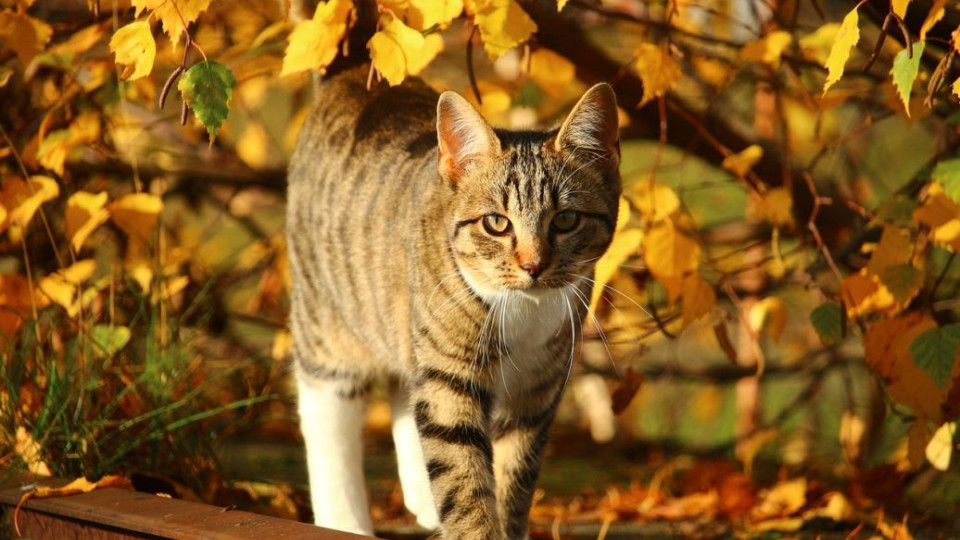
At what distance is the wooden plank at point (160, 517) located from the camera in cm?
255

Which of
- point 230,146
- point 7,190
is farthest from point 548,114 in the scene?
point 7,190

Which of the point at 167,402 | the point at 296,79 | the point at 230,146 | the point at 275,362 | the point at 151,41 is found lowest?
the point at 275,362

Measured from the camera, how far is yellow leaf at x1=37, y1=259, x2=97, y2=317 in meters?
3.37

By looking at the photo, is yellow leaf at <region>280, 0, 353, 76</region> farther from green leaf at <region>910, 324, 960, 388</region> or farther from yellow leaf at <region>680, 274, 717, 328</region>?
green leaf at <region>910, 324, 960, 388</region>

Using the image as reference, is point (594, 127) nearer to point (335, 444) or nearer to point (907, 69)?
point (907, 69)

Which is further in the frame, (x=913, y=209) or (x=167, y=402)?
(x=167, y=402)

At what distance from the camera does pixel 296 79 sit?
4.41 m

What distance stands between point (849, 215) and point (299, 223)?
73.4 inches

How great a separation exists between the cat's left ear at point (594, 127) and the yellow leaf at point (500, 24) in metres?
0.22

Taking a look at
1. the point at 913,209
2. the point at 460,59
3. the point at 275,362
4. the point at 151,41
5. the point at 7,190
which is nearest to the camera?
the point at 151,41

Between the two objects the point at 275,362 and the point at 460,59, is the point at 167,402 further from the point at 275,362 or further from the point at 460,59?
the point at 460,59

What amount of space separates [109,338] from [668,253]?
1.61 m

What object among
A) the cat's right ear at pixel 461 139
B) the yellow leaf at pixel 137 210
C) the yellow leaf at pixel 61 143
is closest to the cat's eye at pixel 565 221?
the cat's right ear at pixel 461 139

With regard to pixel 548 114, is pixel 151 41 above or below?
above
